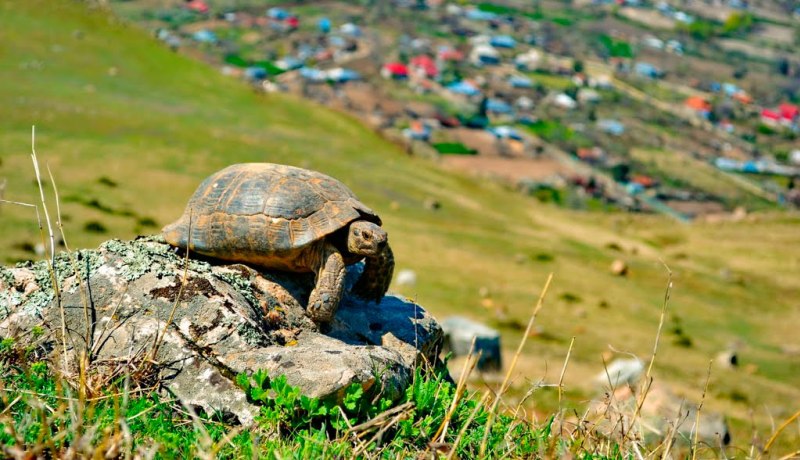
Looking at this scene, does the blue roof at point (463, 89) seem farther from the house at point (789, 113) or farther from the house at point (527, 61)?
the house at point (789, 113)

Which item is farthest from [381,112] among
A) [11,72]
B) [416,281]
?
[416,281]

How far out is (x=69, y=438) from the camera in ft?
14.7

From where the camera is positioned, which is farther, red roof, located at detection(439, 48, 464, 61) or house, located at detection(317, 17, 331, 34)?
red roof, located at detection(439, 48, 464, 61)

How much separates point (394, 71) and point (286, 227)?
332ft

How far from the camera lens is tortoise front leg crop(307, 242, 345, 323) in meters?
6.88

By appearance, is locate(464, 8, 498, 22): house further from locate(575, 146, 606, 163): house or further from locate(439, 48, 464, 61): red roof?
locate(575, 146, 606, 163): house

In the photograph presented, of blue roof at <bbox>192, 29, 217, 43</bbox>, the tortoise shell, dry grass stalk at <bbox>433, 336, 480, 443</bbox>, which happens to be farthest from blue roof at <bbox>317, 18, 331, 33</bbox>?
dry grass stalk at <bbox>433, 336, 480, 443</bbox>

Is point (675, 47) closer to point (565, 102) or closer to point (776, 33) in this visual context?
point (776, 33)

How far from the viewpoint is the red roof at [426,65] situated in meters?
112

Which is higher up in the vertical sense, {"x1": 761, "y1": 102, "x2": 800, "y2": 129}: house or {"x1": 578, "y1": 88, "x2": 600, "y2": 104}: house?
{"x1": 578, "y1": 88, "x2": 600, "y2": 104}: house

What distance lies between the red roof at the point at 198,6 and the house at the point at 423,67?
Answer: 32.5 m

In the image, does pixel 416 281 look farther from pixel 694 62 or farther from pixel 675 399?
pixel 694 62

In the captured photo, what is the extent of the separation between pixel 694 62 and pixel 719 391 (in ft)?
494

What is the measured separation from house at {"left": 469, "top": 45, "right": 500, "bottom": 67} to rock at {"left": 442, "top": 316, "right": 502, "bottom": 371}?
4417 inches
